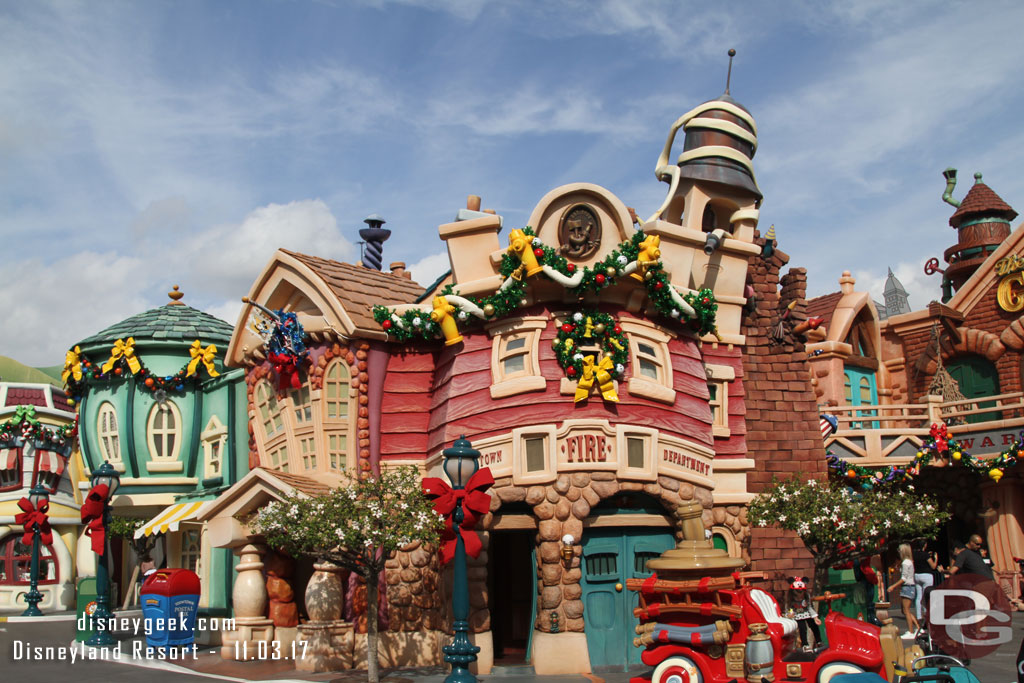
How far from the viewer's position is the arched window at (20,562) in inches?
1144

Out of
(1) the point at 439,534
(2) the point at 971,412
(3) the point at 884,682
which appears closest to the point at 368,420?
(1) the point at 439,534

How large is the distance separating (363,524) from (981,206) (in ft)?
83.0

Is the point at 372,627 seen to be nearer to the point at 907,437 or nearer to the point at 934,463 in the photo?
the point at 907,437

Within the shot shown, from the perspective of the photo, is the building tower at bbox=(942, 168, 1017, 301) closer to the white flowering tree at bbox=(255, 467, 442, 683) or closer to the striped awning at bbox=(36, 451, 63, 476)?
the white flowering tree at bbox=(255, 467, 442, 683)

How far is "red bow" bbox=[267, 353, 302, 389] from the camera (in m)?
18.8

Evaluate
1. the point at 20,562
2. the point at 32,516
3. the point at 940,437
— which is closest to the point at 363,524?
the point at 940,437

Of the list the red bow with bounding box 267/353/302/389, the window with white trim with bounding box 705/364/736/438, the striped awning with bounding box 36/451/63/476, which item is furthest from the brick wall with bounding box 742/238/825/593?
the striped awning with bounding box 36/451/63/476

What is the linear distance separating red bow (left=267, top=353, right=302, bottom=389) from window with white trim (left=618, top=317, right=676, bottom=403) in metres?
6.84

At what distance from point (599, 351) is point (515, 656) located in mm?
5901

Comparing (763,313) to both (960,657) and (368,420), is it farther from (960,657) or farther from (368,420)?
(960,657)

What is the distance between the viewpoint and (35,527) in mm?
25891

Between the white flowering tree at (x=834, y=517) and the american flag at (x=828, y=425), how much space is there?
15.9 ft

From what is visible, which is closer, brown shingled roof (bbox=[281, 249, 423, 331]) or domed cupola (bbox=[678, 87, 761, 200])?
brown shingled roof (bbox=[281, 249, 423, 331])

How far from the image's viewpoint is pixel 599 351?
51.9ft
